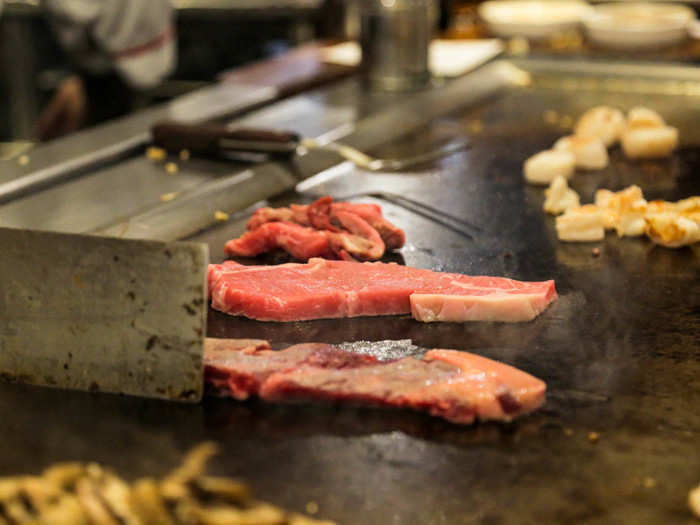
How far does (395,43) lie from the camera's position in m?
4.05

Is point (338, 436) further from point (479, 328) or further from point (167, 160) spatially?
point (167, 160)

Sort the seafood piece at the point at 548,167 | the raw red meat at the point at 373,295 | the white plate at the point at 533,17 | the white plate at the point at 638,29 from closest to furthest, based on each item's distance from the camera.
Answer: the raw red meat at the point at 373,295
the seafood piece at the point at 548,167
the white plate at the point at 638,29
the white plate at the point at 533,17

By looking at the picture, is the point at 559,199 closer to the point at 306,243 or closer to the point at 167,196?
the point at 306,243

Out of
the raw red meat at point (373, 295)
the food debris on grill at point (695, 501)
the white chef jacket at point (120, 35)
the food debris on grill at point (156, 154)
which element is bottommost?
the food debris on grill at point (695, 501)

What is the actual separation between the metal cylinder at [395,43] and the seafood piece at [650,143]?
109 cm

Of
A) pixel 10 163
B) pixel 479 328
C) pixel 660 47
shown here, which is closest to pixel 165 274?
pixel 479 328

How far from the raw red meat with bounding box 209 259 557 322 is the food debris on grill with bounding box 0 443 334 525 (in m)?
0.68

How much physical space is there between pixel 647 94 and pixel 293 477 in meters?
3.12

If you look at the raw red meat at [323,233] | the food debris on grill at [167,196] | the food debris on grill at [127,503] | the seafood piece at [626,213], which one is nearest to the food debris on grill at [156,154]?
the food debris on grill at [167,196]

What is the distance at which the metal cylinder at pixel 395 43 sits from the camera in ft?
13.0

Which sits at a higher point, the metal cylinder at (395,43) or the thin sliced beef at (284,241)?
the metal cylinder at (395,43)

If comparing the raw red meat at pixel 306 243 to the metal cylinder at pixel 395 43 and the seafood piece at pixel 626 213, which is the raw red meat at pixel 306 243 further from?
the metal cylinder at pixel 395 43

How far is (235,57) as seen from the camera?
6.54m

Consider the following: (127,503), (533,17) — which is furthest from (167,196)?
(533,17)
